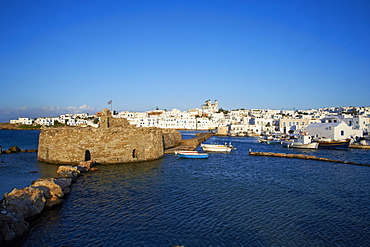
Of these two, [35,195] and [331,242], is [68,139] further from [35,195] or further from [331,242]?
[331,242]

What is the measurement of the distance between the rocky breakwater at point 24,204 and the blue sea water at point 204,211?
1.06 feet

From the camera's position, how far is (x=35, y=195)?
9.79m

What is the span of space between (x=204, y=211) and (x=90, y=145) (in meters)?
11.9

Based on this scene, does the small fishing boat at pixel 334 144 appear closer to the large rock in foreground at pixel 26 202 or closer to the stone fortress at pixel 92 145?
the stone fortress at pixel 92 145

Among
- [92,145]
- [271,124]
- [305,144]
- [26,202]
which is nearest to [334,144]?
[305,144]

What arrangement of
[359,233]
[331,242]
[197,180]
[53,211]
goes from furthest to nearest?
[197,180]
[53,211]
[359,233]
[331,242]

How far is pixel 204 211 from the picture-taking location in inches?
409

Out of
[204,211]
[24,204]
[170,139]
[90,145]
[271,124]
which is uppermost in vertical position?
[271,124]

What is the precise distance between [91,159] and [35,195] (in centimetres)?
963

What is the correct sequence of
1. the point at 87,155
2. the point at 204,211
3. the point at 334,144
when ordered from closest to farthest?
the point at 204,211
the point at 87,155
the point at 334,144

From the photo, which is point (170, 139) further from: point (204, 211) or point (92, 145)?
point (204, 211)

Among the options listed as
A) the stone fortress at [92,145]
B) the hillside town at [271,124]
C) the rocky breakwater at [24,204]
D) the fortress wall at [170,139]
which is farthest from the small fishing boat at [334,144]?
the rocky breakwater at [24,204]

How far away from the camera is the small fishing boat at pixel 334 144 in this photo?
127ft

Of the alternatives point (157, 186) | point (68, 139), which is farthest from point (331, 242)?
point (68, 139)
